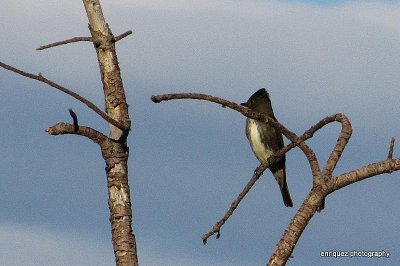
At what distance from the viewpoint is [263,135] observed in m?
15.9

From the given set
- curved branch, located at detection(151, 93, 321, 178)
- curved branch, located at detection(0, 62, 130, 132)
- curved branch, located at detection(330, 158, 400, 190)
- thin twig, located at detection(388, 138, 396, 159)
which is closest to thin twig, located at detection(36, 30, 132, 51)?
curved branch, located at detection(0, 62, 130, 132)

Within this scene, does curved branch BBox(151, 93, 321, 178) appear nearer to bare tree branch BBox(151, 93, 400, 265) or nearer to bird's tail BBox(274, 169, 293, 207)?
bare tree branch BBox(151, 93, 400, 265)

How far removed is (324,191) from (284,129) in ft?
2.43

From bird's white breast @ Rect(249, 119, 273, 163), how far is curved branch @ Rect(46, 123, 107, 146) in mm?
8325

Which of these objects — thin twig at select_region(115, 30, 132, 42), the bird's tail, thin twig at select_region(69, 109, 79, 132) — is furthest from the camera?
the bird's tail

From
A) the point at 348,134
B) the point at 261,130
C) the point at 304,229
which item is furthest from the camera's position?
the point at 261,130

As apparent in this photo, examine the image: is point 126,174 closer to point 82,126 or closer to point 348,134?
point 82,126

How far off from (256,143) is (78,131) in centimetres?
863

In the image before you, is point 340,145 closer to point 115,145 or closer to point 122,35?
point 115,145

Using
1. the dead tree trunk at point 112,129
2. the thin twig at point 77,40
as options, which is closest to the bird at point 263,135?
the thin twig at point 77,40

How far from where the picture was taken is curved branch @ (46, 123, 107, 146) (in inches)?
296

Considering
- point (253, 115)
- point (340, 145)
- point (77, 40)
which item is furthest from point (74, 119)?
point (340, 145)

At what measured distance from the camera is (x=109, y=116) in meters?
7.82

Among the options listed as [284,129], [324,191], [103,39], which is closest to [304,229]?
[324,191]
